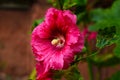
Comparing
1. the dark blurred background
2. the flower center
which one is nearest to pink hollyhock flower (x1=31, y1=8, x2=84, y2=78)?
the flower center

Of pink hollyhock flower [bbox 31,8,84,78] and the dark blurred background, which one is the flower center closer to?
pink hollyhock flower [bbox 31,8,84,78]

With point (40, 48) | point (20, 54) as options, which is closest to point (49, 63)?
point (40, 48)

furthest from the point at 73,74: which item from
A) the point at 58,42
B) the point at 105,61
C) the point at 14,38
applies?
Result: the point at 14,38

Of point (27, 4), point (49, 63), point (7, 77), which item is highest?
point (27, 4)

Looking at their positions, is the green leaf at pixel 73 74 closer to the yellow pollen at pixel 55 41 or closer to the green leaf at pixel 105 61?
the yellow pollen at pixel 55 41

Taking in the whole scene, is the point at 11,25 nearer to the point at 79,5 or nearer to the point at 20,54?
the point at 20,54

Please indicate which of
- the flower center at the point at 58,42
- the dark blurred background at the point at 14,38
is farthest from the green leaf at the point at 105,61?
the dark blurred background at the point at 14,38

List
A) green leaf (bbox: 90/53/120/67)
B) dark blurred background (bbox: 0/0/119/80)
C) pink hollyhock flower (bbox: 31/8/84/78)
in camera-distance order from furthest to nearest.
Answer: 1. dark blurred background (bbox: 0/0/119/80)
2. green leaf (bbox: 90/53/120/67)
3. pink hollyhock flower (bbox: 31/8/84/78)

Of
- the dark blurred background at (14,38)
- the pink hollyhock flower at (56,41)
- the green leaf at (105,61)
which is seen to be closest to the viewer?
the pink hollyhock flower at (56,41)
